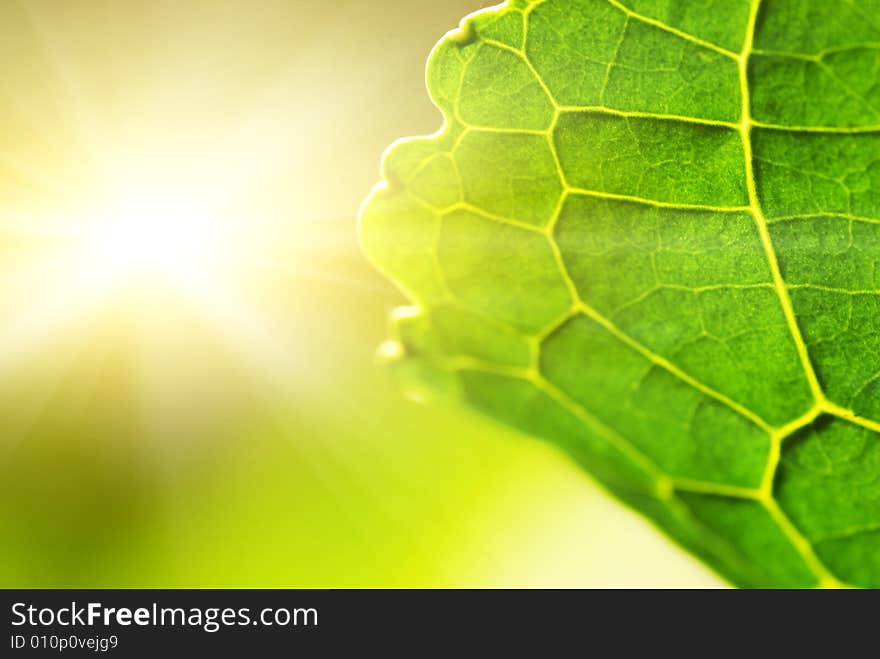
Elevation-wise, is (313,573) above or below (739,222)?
above

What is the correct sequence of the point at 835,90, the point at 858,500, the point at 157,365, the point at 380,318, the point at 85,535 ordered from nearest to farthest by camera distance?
1. the point at 835,90
2. the point at 858,500
3. the point at 85,535
4. the point at 380,318
5. the point at 157,365

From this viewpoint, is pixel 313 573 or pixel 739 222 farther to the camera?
pixel 313 573

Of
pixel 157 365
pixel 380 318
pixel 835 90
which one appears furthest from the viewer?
pixel 157 365

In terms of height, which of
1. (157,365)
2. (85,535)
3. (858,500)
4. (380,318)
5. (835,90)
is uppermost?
(157,365)

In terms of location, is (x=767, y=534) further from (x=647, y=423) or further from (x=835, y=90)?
(x=835, y=90)

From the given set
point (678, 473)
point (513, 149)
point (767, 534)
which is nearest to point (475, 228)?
point (513, 149)

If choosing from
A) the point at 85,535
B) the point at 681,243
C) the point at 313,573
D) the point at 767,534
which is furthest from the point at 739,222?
the point at 85,535
